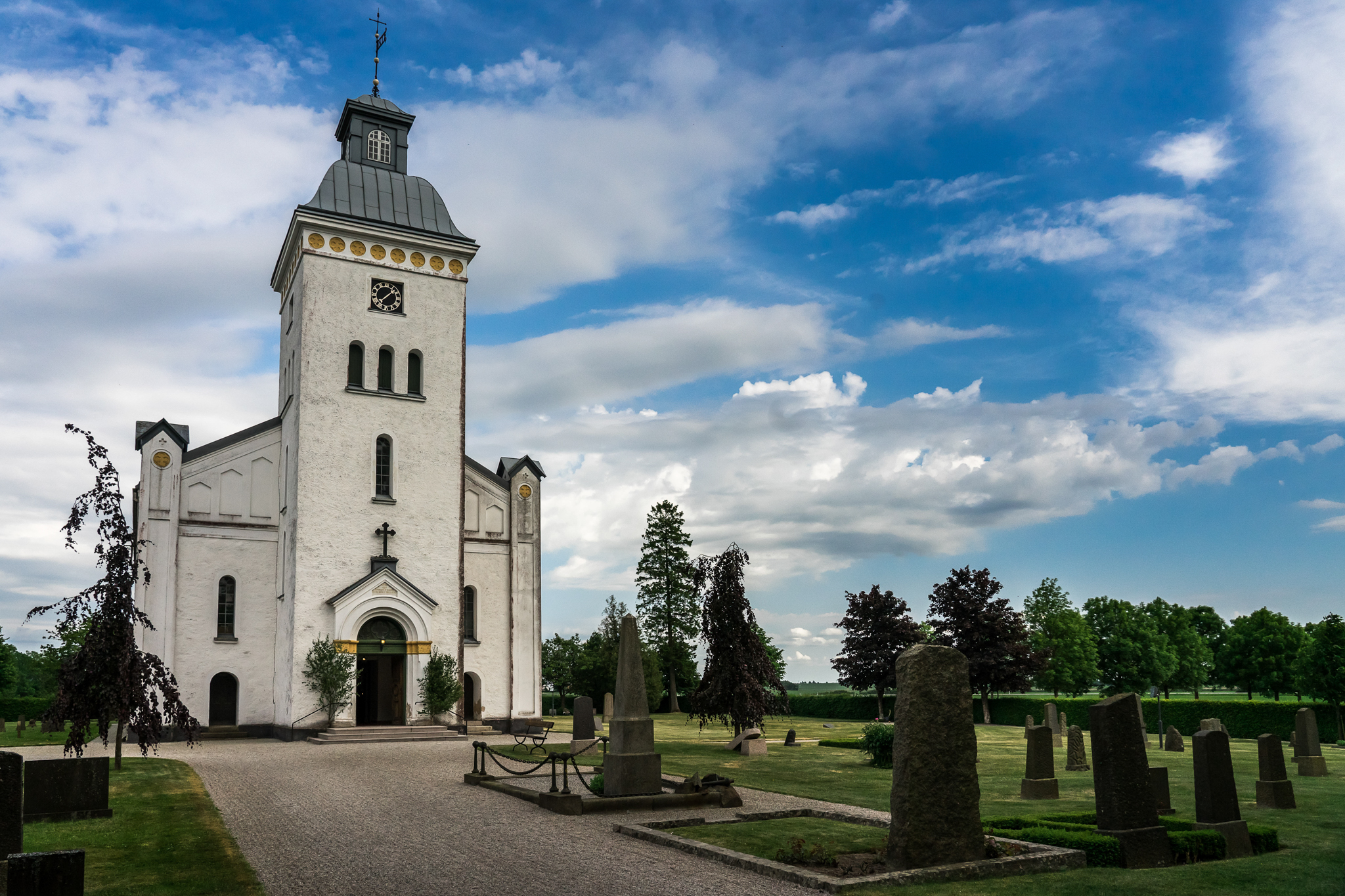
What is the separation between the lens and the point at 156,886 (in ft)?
28.9

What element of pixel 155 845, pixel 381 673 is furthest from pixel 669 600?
pixel 155 845

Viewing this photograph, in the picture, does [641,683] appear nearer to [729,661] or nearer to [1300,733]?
[729,661]

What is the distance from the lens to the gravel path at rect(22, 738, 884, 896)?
8.76 metres

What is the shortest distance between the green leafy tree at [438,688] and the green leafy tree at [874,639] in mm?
24786

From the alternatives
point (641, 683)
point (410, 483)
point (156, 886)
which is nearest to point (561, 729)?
point (410, 483)

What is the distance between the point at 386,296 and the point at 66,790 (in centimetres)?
2201

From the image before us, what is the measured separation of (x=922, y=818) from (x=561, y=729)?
28464mm

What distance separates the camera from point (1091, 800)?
14.8 meters

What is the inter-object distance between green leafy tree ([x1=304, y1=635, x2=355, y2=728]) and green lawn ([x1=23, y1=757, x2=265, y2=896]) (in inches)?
494

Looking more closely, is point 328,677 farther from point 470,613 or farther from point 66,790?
point 66,790

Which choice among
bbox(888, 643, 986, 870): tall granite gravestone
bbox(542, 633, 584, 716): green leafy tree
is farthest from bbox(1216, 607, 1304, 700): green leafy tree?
bbox(888, 643, 986, 870): tall granite gravestone

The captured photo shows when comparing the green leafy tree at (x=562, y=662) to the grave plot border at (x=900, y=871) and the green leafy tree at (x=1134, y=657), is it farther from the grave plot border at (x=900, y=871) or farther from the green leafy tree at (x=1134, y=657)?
the grave plot border at (x=900, y=871)

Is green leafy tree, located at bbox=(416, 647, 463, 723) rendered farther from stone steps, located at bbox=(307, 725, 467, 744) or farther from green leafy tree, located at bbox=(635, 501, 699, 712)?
green leafy tree, located at bbox=(635, 501, 699, 712)

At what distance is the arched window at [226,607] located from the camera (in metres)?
30.1
